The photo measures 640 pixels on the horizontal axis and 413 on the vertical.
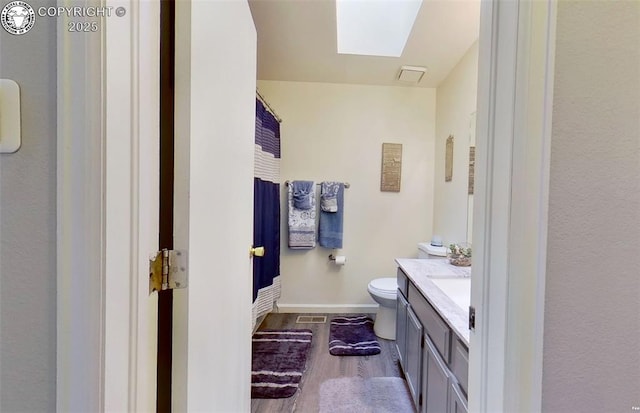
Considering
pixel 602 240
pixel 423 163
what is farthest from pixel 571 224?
pixel 423 163

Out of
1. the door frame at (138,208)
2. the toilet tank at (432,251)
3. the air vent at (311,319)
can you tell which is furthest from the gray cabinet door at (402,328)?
the door frame at (138,208)

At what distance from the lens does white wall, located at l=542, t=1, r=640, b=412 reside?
542 millimetres

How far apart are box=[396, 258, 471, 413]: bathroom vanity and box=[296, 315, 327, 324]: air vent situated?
39.0 inches

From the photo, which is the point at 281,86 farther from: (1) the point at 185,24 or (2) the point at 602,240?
(2) the point at 602,240

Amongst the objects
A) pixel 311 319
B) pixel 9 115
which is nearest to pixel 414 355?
pixel 311 319

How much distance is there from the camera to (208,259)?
794 mm

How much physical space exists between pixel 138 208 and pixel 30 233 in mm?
165

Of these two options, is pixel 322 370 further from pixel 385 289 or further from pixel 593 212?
pixel 593 212

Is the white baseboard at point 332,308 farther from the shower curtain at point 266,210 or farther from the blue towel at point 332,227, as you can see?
the blue towel at point 332,227

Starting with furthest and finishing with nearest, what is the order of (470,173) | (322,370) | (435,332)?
(470,173), (322,370), (435,332)

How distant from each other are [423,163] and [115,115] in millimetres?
2826

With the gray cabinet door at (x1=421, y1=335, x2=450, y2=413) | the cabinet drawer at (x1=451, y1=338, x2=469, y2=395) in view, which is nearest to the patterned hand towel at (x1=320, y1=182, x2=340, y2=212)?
the gray cabinet door at (x1=421, y1=335, x2=450, y2=413)

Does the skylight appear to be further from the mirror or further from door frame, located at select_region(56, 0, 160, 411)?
door frame, located at select_region(56, 0, 160, 411)

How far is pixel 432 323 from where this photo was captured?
1.27 m
